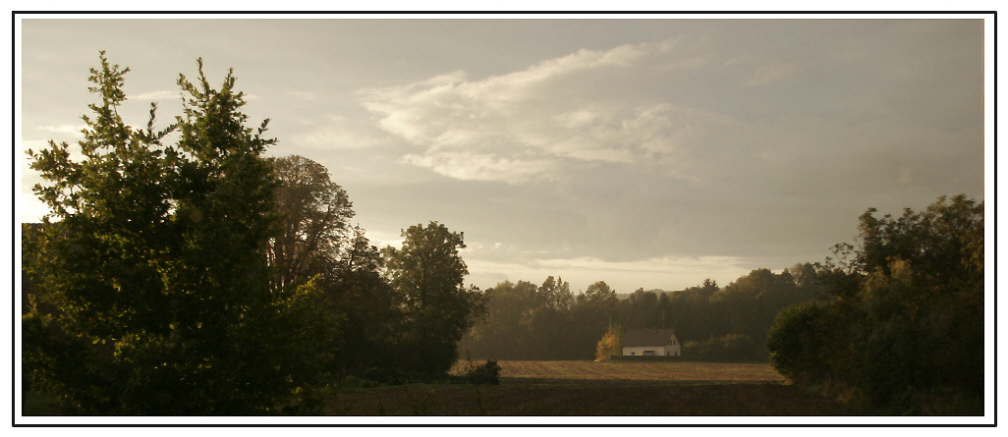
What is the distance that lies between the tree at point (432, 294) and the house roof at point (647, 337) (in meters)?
56.0

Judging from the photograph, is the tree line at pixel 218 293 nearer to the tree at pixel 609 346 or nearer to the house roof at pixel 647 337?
the tree at pixel 609 346

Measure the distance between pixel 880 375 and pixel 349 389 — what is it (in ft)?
82.1

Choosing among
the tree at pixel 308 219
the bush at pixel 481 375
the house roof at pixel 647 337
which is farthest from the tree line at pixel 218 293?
the house roof at pixel 647 337

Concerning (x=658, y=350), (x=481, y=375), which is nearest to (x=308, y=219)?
(x=481, y=375)

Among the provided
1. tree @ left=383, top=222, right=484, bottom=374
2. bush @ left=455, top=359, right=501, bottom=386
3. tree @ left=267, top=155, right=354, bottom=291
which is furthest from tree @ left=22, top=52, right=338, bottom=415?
tree @ left=383, top=222, right=484, bottom=374

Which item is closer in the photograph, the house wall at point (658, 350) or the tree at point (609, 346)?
the tree at point (609, 346)

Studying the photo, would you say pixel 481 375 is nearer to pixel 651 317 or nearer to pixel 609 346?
pixel 609 346

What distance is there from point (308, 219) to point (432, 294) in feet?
54.5

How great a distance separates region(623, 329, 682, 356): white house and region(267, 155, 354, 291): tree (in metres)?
74.7

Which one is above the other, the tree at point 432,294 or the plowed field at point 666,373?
the tree at point 432,294

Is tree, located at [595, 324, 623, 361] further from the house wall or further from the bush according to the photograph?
the bush

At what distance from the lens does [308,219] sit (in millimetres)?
Result: 38125

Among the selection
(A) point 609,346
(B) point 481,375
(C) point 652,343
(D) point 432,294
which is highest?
(D) point 432,294

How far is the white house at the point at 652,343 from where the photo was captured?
10525 centimetres
